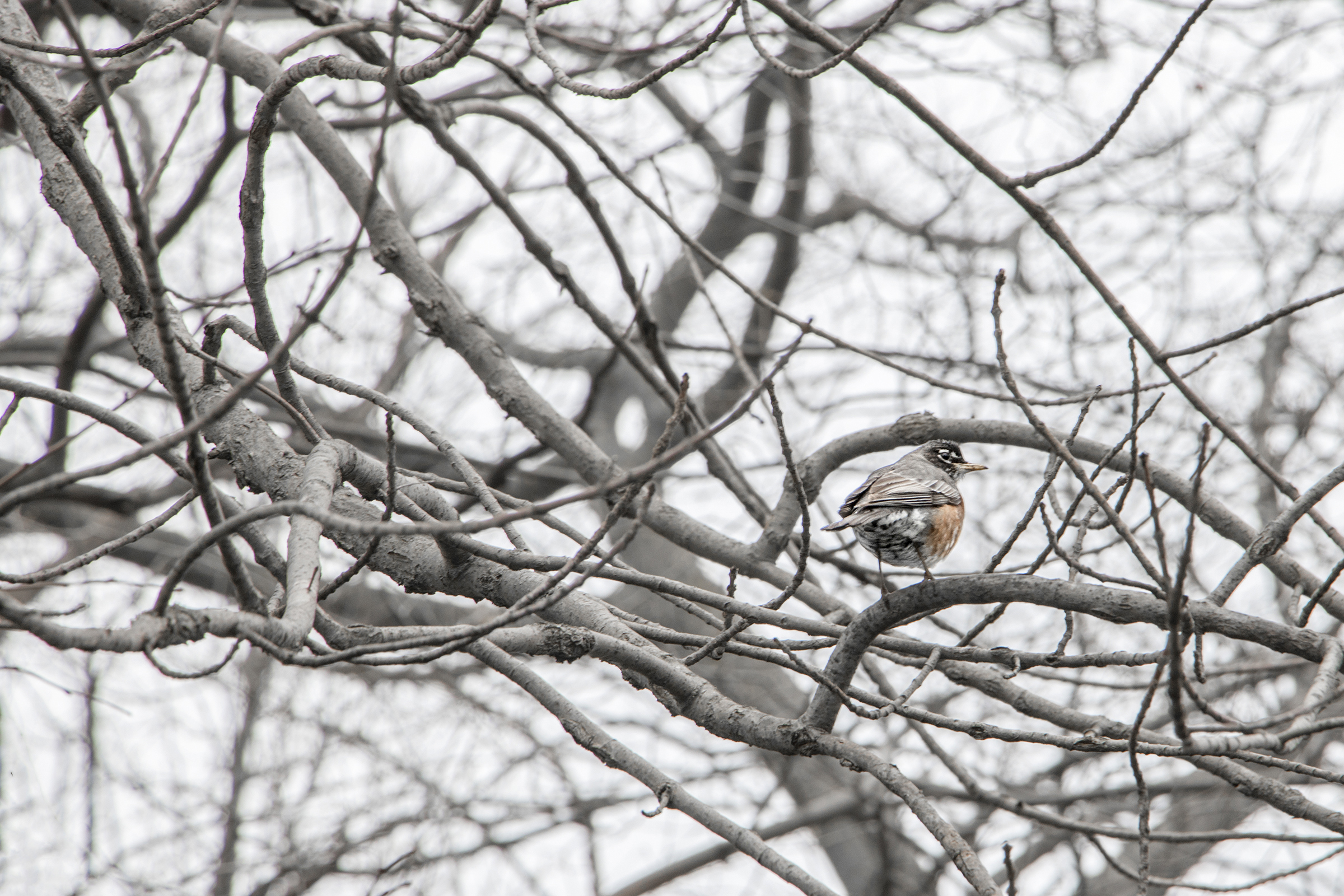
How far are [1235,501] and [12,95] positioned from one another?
28.0 feet

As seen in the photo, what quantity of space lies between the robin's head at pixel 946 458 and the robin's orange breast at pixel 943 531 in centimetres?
82

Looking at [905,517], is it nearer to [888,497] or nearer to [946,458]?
[888,497]

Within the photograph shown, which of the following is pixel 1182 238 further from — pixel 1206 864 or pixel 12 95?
pixel 12 95

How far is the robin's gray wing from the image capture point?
3.96 m

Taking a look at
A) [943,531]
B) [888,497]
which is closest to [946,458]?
[943,531]

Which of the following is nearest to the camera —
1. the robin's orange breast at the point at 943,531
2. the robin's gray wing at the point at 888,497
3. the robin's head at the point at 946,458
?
the robin's gray wing at the point at 888,497

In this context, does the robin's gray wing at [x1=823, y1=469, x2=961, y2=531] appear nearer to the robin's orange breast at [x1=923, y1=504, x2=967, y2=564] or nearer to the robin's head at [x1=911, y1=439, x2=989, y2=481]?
the robin's orange breast at [x1=923, y1=504, x2=967, y2=564]

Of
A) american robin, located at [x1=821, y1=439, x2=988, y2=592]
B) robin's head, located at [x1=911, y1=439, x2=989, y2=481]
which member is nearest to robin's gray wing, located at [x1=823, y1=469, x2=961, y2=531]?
american robin, located at [x1=821, y1=439, x2=988, y2=592]

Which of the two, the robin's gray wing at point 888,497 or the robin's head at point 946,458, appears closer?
the robin's gray wing at point 888,497

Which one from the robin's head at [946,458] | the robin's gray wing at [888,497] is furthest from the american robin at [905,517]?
the robin's head at [946,458]

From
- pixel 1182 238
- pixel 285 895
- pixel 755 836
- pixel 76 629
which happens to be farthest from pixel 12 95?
pixel 1182 238

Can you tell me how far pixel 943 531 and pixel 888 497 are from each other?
0.35m

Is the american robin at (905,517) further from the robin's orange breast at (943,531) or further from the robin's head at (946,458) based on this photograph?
the robin's head at (946,458)

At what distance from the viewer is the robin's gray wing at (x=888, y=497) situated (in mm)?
3955
